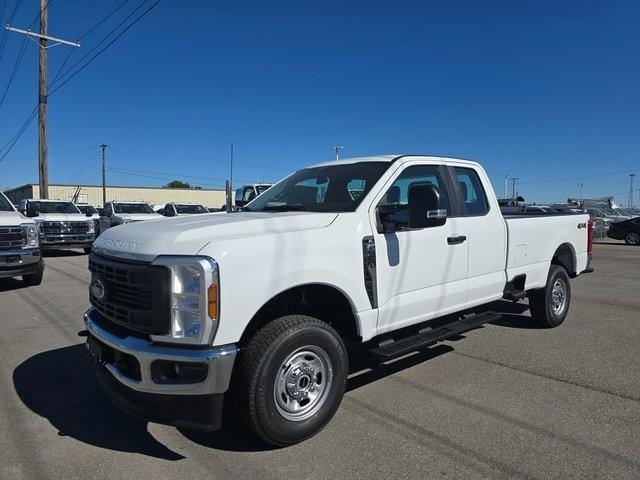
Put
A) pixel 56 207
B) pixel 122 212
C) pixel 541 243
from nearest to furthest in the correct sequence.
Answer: pixel 541 243 < pixel 56 207 < pixel 122 212

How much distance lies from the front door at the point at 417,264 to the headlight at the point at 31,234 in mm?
7750

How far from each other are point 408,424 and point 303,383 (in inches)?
34.9

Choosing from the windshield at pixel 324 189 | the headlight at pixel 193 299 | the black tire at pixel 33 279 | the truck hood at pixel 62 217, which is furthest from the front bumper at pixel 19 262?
the headlight at pixel 193 299

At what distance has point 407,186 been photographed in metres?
4.66

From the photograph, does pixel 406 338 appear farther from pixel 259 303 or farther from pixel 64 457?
pixel 64 457

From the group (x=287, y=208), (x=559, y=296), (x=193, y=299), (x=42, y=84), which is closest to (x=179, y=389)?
(x=193, y=299)

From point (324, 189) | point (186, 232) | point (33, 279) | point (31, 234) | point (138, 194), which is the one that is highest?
point (138, 194)

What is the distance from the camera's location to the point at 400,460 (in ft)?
10.5

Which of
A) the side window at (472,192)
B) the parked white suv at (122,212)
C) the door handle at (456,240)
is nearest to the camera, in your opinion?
the door handle at (456,240)

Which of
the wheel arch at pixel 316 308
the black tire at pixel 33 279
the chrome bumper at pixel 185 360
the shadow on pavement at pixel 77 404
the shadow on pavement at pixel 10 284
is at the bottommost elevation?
the shadow on pavement at pixel 77 404

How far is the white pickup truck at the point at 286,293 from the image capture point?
3.03 meters

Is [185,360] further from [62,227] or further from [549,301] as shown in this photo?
[62,227]

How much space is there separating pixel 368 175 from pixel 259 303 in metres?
1.75

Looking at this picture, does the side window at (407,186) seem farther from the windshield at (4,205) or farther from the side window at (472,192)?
the windshield at (4,205)
